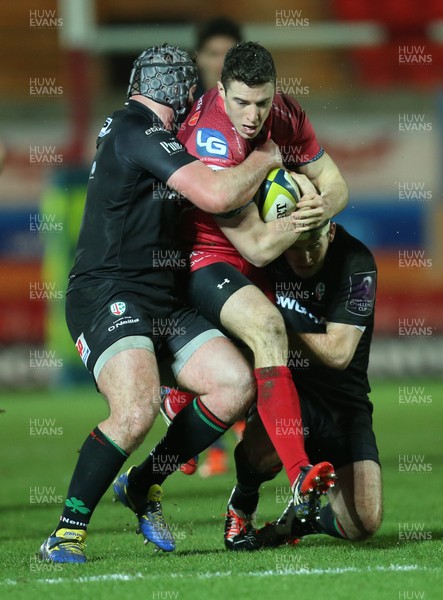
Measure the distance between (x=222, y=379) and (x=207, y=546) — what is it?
3.02ft

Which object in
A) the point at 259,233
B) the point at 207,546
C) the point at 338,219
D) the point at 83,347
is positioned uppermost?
the point at 259,233

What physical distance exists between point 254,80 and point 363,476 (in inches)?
74.3

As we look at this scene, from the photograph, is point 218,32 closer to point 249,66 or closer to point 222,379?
point 249,66

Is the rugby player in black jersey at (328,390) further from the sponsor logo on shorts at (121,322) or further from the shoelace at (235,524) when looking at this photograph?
the sponsor logo on shorts at (121,322)

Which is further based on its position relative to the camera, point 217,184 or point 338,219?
point 338,219

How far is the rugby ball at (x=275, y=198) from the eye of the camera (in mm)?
5273

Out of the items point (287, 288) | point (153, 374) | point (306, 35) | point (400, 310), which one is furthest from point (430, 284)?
point (153, 374)

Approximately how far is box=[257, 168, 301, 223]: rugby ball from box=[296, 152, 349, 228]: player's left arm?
0.05m

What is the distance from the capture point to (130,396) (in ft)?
15.7

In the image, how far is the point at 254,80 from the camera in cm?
503

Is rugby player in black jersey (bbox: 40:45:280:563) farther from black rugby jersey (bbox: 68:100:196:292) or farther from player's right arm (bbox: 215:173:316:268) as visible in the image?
player's right arm (bbox: 215:173:316:268)

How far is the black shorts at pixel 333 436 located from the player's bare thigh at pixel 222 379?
605mm

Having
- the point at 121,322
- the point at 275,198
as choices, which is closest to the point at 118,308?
the point at 121,322

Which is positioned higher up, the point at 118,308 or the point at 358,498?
the point at 118,308
